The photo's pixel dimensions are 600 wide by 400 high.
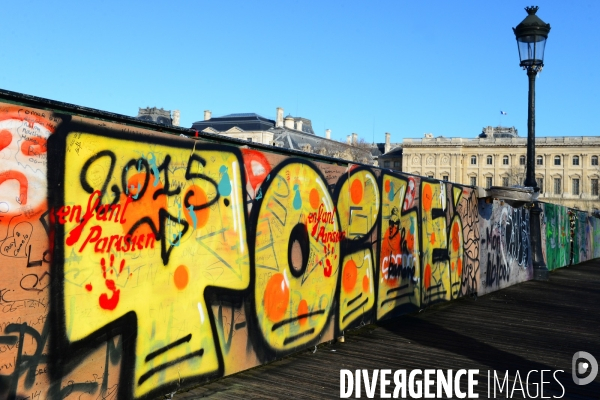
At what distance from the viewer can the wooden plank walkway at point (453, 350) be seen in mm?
5062

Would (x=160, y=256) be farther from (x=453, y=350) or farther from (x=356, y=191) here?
(x=453, y=350)

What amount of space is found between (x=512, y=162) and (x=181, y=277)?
360 feet

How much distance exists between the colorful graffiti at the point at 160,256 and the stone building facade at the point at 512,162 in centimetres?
10082

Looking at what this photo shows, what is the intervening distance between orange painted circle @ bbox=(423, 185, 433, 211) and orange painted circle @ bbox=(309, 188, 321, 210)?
11.3 ft

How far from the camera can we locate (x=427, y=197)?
9.71 metres

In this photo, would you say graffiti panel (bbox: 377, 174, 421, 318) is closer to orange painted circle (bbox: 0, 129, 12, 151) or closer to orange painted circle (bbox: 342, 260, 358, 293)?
orange painted circle (bbox: 342, 260, 358, 293)

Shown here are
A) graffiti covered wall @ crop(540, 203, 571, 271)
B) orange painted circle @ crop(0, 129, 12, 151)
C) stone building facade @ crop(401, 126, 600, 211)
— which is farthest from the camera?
stone building facade @ crop(401, 126, 600, 211)

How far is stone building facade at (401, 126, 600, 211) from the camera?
103312 mm

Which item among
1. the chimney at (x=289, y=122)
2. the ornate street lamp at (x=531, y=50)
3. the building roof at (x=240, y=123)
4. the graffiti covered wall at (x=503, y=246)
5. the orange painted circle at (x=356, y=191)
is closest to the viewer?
the orange painted circle at (x=356, y=191)

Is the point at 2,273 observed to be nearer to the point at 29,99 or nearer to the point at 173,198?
the point at 29,99

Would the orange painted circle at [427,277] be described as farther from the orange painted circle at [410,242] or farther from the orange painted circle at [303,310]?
the orange painted circle at [303,310]

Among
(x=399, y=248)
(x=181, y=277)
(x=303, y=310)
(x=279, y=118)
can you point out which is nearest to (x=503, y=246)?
(x=399, y=248)

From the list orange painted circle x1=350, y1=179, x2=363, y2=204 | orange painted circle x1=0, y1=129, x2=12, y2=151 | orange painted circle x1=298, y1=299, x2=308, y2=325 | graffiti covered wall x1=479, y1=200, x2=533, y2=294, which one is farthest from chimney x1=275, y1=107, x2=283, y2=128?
orange painted circle x1=0, y1=129, x2=12, y2=151

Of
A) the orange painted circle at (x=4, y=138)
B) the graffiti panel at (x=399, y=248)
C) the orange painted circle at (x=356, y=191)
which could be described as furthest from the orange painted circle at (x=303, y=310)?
the orange painted circle at (x=4, y=138)
